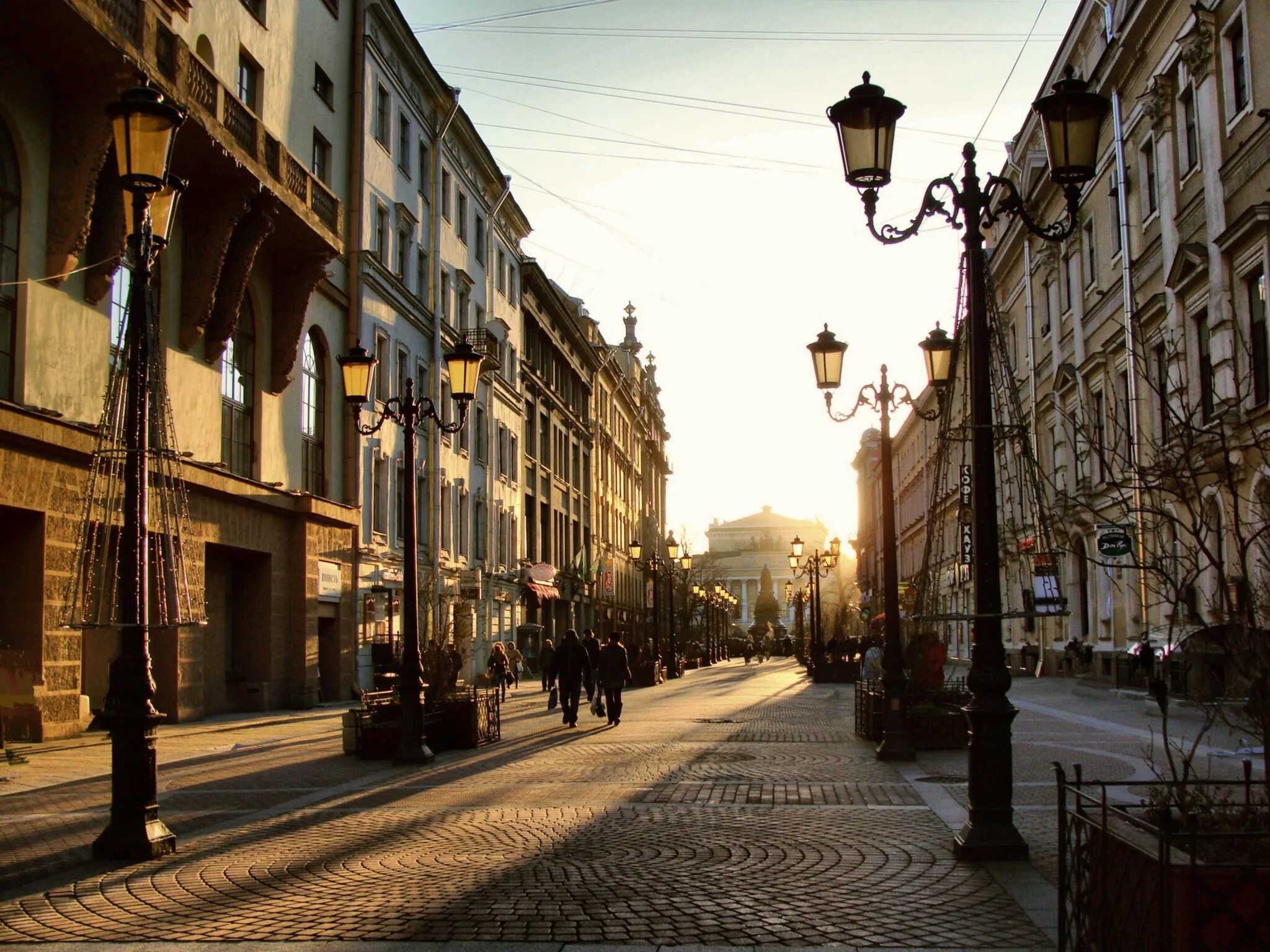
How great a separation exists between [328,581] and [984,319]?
23.6m

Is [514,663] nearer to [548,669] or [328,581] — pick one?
[328,581]

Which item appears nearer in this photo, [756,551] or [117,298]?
[117,298]

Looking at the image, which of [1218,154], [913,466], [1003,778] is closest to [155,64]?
[1003,778]

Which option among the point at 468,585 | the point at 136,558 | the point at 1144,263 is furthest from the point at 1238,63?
the point at 468,585

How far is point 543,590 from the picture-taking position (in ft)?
178

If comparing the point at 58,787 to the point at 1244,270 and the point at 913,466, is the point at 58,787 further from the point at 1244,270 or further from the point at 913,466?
the point at 913,466

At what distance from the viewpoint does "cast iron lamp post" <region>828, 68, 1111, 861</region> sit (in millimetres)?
8648

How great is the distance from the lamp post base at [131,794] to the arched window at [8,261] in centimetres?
1078

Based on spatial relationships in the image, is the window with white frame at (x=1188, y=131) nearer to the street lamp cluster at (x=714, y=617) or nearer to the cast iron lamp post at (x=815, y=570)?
the cast iron lamp post at (x=815, y=570)

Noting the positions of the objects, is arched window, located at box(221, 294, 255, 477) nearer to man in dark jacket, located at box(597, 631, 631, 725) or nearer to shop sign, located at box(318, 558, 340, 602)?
shop sign, located at box(318, 558, 340, 602)

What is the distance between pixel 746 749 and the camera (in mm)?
17547

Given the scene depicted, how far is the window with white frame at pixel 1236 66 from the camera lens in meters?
23.6

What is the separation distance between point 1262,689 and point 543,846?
19.3 ft

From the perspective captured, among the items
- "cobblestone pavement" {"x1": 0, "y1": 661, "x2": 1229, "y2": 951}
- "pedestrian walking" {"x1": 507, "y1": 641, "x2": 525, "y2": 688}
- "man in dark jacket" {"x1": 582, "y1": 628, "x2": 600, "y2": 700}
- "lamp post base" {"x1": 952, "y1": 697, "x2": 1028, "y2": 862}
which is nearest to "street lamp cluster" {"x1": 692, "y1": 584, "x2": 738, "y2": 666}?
"pedestrian walking" {"x1": 507, "y1": 641, "x2": 525, "y2": 688}
